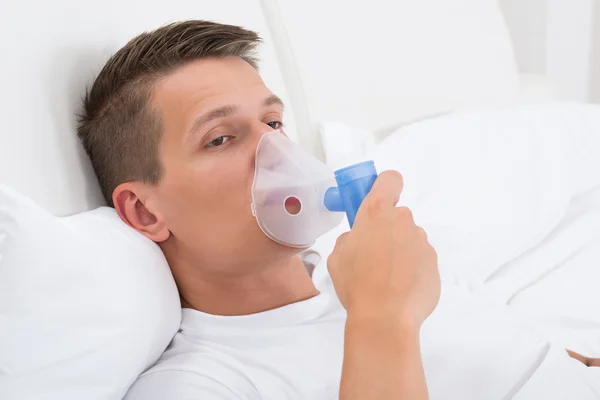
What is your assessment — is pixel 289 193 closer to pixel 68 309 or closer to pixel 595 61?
pixel 68 309

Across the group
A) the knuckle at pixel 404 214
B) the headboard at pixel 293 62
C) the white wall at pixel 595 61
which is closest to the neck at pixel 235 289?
the headboard at pixel 293 62

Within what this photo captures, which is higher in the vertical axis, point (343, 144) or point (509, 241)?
point (343, 144)

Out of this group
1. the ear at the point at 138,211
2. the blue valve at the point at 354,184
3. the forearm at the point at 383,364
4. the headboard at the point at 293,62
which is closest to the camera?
the forearm at the point at 383,364

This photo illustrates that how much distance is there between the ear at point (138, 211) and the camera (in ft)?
3.38

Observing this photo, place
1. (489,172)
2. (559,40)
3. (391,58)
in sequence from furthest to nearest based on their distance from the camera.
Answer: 1. (559,40)
2. (391,58)
3. (489,172)

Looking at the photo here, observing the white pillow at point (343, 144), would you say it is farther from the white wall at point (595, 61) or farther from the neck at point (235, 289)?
the white wall at point (595, 61)

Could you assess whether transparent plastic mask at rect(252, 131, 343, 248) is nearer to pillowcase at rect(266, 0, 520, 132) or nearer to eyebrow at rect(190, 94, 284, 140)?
eyebrow at rect(190, 94, 284, 140)

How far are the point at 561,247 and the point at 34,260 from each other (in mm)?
1171

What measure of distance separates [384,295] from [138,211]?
0.51 meters

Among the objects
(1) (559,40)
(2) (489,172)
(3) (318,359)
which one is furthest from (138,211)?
(1) (559,40)

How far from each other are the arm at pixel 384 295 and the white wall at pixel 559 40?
2101 millimetres

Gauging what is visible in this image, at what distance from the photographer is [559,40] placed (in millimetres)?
A: 2613

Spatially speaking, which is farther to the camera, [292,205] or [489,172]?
[489,172]

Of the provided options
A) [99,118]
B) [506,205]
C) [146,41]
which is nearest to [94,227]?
[99,118]
